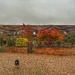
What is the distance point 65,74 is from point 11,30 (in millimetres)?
38692

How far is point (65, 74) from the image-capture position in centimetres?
1398

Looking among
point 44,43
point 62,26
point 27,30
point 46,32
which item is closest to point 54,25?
point 62,26

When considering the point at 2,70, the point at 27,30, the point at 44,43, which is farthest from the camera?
the point at 27,30

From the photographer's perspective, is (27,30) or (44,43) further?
(27,30)

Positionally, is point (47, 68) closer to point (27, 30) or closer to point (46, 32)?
point (46, 32)

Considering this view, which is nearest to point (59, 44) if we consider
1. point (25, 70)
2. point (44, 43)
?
point (44, 43)

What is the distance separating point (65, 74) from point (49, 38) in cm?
2354

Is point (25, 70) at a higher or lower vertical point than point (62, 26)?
lower

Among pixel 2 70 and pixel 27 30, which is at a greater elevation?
pixel 27 30

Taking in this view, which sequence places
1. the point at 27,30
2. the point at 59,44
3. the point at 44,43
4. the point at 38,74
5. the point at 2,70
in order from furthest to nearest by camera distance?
1. the point at 27,30
2. the point at 44,43
3. the point at 59,44
4. the point at 2,70
5. the point at 38,74

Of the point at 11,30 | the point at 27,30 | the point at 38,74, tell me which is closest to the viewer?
the point at 38,74

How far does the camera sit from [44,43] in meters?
35.6

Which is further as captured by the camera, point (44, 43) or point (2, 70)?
point (44, 43)

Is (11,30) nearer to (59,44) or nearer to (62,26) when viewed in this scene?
(62,26)
